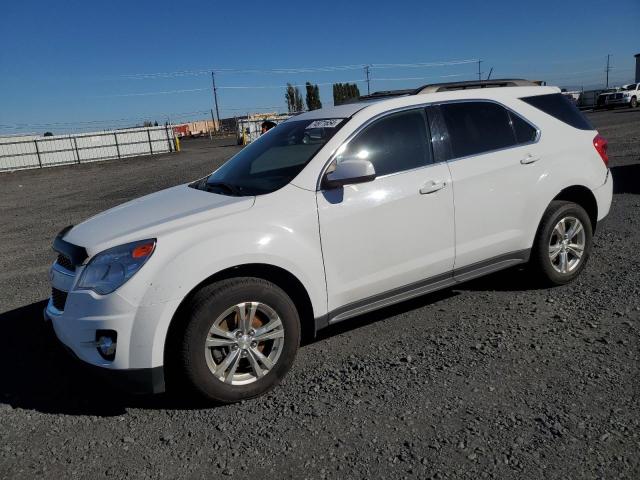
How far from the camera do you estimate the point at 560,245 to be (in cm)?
467

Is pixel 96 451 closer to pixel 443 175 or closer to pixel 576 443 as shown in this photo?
pixel 576 443

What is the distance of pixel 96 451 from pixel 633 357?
337 cm

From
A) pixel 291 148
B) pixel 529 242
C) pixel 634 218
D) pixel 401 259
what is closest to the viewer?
pixel 401 259

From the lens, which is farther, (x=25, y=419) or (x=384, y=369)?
(x=384, y=369)

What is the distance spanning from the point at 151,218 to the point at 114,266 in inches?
19.7

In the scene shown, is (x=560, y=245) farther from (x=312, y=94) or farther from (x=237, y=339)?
(x=312, y=94)

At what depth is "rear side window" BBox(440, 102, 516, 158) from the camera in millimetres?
4105

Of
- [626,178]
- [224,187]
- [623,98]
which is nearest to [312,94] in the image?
[623,98]

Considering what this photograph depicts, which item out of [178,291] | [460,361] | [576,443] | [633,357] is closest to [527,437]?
[576,443]

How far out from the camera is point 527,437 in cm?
272

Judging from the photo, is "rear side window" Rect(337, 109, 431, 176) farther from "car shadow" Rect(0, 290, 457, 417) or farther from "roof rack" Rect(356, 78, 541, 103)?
"car shadow" Rect(0, 290, 457, 417)

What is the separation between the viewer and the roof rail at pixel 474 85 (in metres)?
4.21

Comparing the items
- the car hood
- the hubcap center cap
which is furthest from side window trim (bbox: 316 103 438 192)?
the hubcap center cap

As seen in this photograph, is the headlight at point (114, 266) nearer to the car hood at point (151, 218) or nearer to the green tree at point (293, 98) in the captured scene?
the car hood at point (151, 218)
